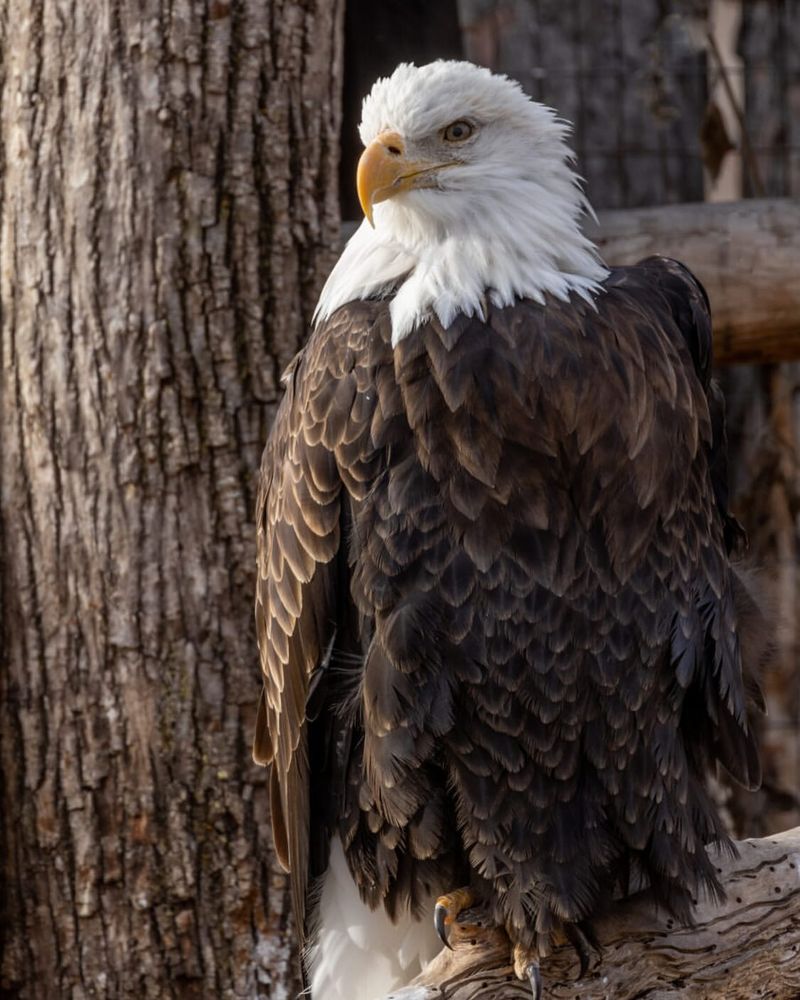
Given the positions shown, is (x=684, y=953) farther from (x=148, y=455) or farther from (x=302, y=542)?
(x=148, y=455)

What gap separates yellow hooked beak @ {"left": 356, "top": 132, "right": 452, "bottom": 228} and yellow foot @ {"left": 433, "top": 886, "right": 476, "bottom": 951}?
1.26 metres

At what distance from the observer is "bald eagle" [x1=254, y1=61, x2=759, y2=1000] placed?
8.16 feet

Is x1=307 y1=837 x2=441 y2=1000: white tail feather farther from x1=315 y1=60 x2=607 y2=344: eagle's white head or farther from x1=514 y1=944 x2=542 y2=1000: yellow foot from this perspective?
x1=315 y1=60 x2=607 y2=344: eagle's white head

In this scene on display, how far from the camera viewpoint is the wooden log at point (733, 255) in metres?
3.80

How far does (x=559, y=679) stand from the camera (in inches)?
99.3

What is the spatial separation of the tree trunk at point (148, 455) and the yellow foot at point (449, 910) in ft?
2.64

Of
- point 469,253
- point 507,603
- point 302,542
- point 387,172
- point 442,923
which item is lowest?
point 442,923

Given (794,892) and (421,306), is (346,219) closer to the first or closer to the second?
(421,306)

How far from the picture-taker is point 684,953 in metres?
2.73

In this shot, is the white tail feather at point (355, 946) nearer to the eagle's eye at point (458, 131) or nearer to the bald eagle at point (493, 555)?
the bald eagle at point (493, 555)

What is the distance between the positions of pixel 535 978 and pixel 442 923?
0.65 feet

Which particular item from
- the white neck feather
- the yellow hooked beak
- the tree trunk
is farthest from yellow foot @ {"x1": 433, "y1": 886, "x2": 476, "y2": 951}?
the yellow hooked beak

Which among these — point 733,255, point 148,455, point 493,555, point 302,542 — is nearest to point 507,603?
point 493,555

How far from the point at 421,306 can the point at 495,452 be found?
0.30 metres
